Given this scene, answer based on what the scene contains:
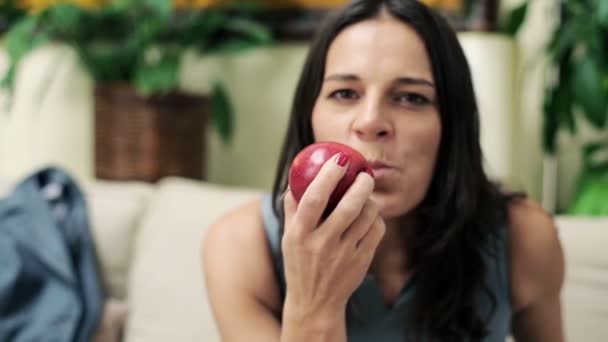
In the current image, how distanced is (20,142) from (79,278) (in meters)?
0.83

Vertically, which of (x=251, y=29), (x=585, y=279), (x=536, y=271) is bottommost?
(x=585, y=279)

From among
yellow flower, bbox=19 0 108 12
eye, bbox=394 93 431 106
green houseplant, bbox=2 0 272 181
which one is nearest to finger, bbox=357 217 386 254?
eye, bbox=394 93 431 106

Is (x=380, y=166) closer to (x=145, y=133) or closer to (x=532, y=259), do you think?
(x=532, y=259)

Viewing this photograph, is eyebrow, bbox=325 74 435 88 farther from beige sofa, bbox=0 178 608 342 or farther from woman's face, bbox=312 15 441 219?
beige sofa, bbox=0 178 608 342

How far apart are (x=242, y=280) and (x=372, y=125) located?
32 centimetres

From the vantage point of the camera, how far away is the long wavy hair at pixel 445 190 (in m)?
0.93

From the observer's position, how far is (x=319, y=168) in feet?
2.29

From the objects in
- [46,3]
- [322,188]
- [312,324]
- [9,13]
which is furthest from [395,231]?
[9,13]

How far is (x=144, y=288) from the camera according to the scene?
1.44 m

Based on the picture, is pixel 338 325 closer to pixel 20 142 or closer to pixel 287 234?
pixel 287 234

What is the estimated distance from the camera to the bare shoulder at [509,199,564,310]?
3.46 ft

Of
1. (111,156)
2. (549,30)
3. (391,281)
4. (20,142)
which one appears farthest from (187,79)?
(391,281)

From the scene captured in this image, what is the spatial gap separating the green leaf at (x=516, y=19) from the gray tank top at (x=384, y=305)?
701 millimetres

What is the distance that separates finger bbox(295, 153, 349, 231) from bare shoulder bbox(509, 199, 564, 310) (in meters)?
0.49
